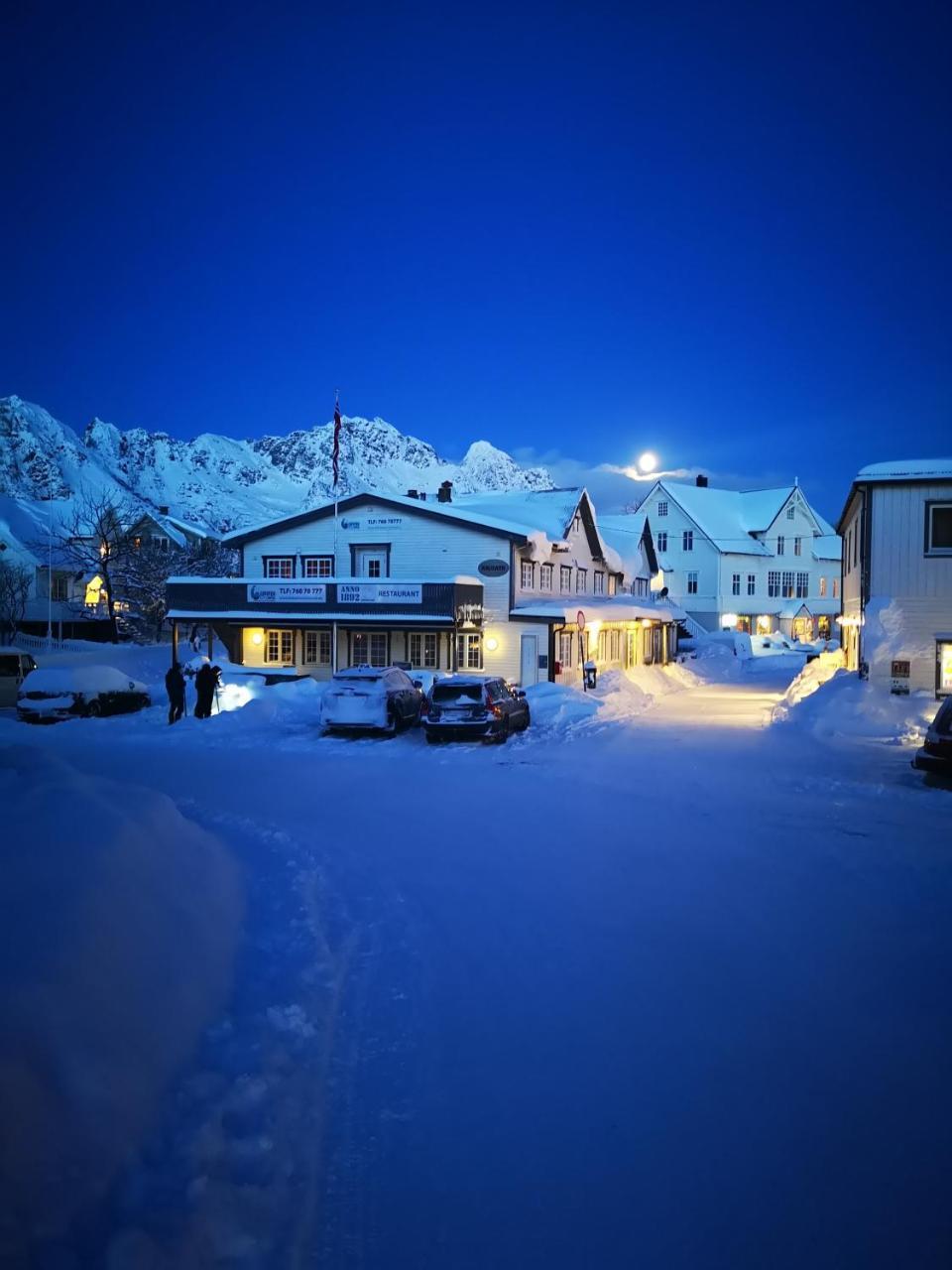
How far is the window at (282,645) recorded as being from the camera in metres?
32.6

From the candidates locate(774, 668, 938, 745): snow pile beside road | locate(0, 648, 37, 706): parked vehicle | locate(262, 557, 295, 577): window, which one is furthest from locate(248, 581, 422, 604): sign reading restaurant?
locate(774, 668, 938, 745): snow pile beside road

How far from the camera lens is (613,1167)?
3.75m

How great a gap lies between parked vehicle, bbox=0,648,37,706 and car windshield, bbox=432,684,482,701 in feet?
42.7

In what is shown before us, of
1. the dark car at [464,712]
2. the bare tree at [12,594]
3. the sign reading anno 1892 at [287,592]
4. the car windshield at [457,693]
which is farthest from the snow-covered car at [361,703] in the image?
the bare tree at [12,594]

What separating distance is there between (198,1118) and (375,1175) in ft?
3.06

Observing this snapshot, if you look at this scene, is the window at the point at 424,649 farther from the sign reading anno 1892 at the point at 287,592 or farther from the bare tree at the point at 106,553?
the bare tree at the point at 106,553

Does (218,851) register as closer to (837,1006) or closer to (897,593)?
(837,1006)

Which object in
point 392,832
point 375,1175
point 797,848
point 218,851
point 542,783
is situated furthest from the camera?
point 542,783

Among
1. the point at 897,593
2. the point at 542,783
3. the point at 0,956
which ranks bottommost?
the point at 542,783

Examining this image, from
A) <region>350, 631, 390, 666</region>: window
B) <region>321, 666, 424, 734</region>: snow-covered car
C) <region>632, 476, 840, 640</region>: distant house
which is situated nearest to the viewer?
<region>321, 666, 424, 734</region>: snow-covered car

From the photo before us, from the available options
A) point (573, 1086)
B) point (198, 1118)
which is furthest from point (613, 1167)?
point (198, 1118)

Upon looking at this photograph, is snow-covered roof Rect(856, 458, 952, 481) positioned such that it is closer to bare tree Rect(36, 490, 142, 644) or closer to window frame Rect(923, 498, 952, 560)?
window frame Rect(923, 498, 952, 560)

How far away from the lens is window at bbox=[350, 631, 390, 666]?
32.0m

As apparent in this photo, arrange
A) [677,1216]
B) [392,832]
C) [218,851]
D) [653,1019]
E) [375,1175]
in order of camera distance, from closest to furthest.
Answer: [677,1216]
[375,1175]
[653,1019]
[218,851]
[392,832]
